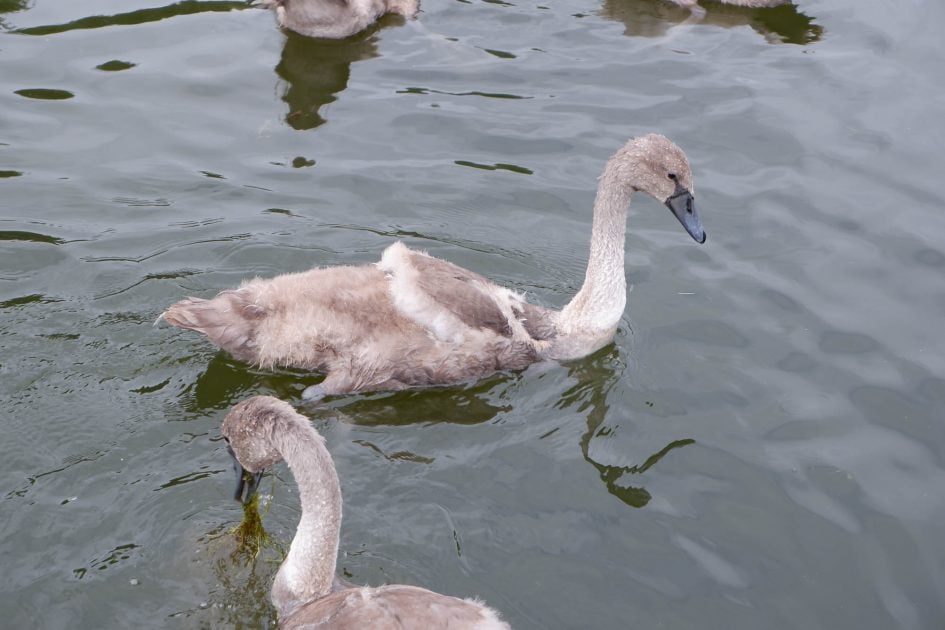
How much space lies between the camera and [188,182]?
9695 mm

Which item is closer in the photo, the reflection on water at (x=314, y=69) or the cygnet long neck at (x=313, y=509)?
the cygnet long neck at (x=313, y=509)

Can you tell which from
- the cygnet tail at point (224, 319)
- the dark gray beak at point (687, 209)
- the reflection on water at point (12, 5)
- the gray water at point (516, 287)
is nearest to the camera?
the gray water at point (516, 287)

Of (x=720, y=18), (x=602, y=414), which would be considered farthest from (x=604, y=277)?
(x=720, y=18)

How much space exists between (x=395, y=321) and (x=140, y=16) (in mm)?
6629

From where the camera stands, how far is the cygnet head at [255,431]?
19.4 ft

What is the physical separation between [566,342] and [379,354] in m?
1.38

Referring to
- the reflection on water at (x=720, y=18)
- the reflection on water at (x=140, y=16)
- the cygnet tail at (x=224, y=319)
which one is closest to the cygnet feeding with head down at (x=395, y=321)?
the cygnet tail at (x=224, y=319)

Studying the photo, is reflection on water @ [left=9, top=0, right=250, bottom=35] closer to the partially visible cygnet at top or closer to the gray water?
the gray water

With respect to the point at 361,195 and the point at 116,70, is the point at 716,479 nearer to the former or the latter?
the point at 361,195

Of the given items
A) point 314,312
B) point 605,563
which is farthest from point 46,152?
point 605,563

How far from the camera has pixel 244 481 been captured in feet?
20.2

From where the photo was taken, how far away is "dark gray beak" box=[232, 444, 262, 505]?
20.1 feet

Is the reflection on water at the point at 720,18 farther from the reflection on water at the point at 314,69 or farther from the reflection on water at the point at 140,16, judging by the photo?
the reflection on water at the point at 140,16

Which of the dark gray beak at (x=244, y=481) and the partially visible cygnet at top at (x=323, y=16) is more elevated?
the partially visible cygnet at top at (x=323, y=16)
